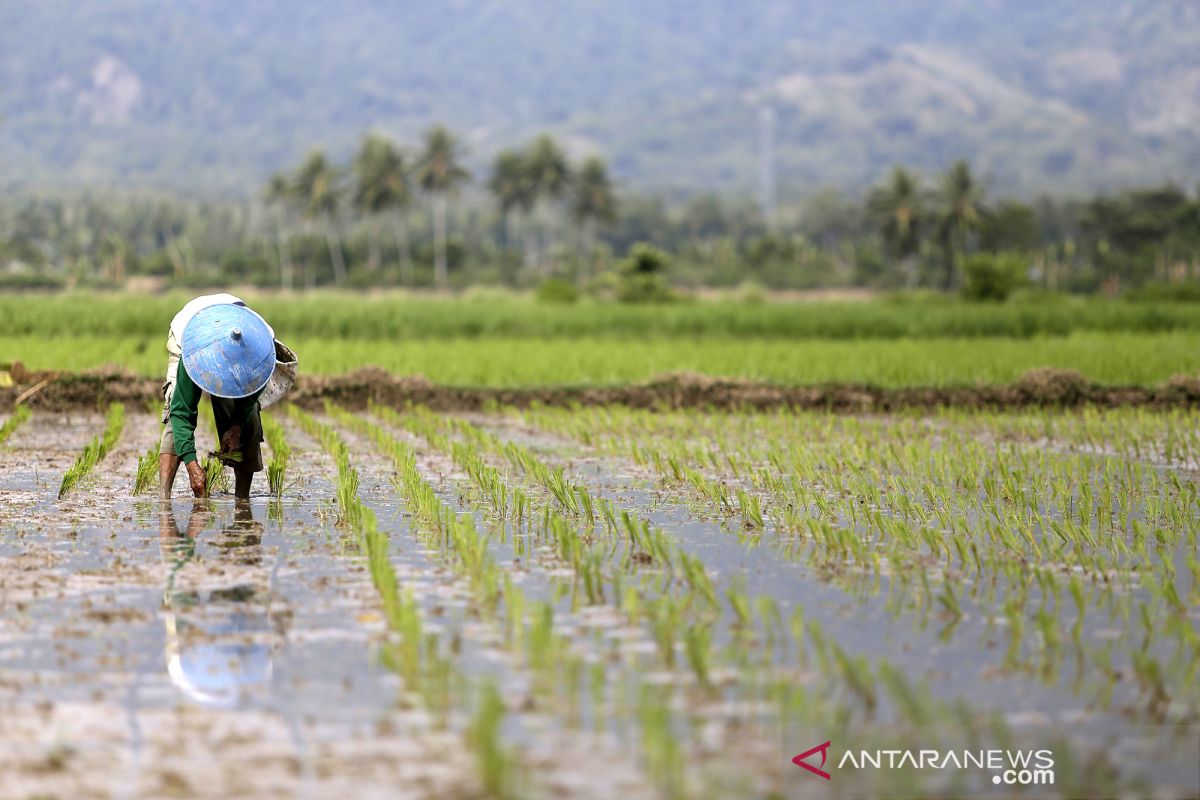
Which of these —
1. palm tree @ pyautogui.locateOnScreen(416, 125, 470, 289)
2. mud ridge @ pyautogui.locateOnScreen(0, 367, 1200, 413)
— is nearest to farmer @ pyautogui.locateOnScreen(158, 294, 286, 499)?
mud ridge @ pyautogui.locateOnScreen(0, 367, 1200, 413)

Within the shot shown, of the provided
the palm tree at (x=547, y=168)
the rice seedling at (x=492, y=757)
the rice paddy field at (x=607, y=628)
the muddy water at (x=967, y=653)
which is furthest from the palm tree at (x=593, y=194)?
the rice seedling at (x=492, y=757)

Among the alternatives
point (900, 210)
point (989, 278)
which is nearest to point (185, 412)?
point (989, 278)

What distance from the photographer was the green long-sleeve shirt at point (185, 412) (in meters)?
6.20

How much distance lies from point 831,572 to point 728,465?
3.34 metres

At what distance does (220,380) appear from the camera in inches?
235

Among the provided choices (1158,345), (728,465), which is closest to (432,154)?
(1158,345)

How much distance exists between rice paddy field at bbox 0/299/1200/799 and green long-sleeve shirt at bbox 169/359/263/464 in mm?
284

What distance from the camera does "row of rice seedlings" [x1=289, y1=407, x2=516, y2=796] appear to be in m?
2.87

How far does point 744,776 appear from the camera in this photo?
9.77 ft

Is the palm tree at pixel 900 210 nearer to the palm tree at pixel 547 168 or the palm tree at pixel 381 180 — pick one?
the palm tree at pixel 547 168

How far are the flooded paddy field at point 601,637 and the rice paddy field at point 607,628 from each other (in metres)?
0.01

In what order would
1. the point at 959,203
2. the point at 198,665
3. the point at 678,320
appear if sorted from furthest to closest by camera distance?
1. the point at 959,203
2. the point at 678,320
3. the point at 198,665

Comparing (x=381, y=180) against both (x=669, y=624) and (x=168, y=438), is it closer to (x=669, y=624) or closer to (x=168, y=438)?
(x=168, y=438)

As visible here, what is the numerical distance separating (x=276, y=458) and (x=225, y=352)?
131 cm
